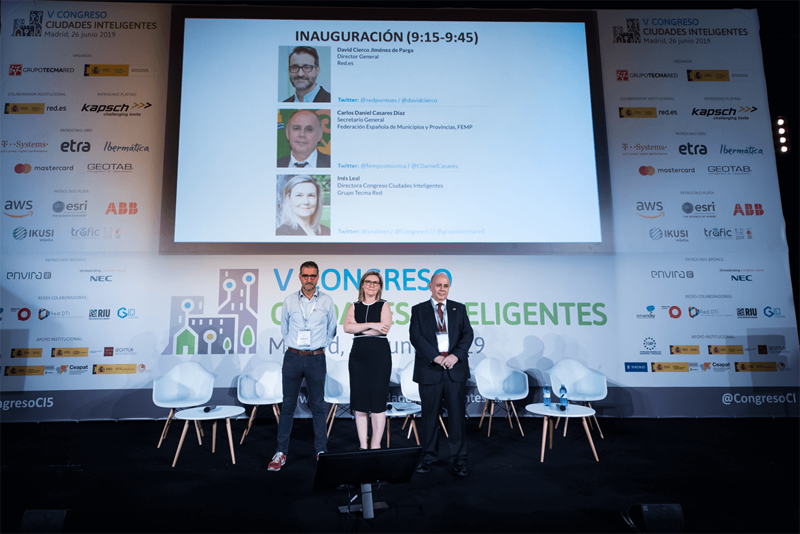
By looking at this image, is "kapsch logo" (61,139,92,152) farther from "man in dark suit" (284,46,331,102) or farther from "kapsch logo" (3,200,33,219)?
"man in dark suit" (284,46,331,102)

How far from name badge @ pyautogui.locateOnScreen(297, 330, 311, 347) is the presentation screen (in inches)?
66.1

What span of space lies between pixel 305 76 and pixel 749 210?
5197mm

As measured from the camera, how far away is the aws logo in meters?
5.05

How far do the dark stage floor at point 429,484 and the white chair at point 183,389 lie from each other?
37 cm

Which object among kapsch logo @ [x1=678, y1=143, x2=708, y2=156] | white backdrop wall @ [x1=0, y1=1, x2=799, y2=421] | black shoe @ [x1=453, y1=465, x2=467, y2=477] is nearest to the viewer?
black shoe @ [x1=453, y1=465, x2=467, y2=477]

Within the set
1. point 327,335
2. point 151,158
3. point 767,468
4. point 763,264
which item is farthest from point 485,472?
point 151,158

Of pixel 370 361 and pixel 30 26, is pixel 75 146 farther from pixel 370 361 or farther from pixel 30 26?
pixel 370 361

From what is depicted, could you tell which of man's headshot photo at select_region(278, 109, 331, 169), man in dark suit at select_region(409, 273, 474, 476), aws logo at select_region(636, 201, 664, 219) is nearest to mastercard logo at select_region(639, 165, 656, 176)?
aws logo at select_region(636, 201, 664, 219)

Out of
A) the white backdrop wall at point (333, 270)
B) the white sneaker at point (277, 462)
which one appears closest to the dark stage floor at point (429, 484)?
the white sneaker at point (277, 462)

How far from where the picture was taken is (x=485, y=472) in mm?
3051

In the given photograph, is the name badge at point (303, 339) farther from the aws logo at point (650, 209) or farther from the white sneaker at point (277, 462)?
the aws logo at point (650, 209)

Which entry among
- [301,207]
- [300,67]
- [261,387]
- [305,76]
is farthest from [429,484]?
[300,67]

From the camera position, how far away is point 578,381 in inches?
164

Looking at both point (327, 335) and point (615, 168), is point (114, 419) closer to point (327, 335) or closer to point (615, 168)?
point (327, 335)
